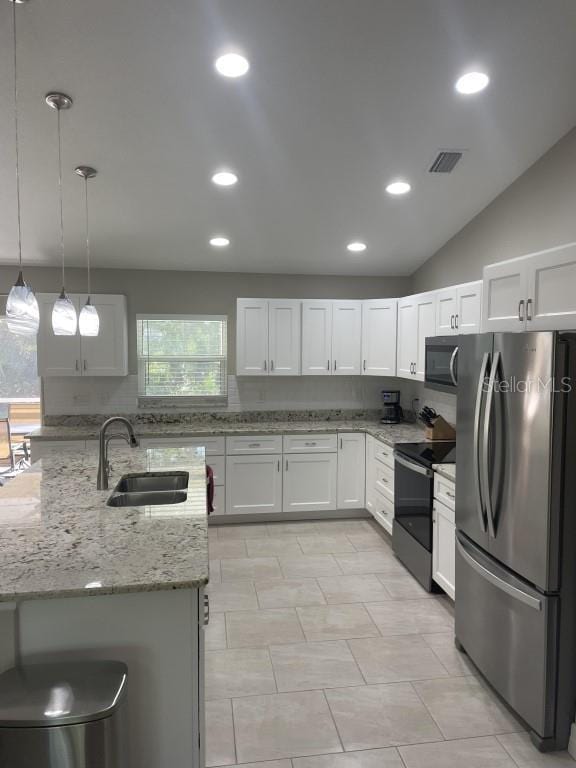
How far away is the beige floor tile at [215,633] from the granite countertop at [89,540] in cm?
93

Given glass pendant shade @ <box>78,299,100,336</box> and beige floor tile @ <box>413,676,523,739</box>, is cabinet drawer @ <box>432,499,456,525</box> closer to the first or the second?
beige floor tile @ <box>413,676,523,739</box>

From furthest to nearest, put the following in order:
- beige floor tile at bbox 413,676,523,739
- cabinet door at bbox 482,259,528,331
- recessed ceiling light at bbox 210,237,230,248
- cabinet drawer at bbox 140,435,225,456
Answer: cabinet drawer at bbox 140,435,225,456, recessed ceiling light at bbox 210,237,230,248, cabinet door at bbox 482,259,528,331, beige floor tile at bbox 413,676,523,739

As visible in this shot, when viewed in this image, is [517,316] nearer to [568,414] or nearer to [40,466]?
[568,414]

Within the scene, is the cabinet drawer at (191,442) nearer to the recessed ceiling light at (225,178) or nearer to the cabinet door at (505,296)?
the recessed ceiling light at (225,178)

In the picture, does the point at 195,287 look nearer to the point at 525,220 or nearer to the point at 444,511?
the point at 525,220

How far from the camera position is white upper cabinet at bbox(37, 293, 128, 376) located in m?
4.72

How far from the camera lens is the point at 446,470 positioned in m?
3.33

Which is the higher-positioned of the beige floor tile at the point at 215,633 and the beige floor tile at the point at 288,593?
the beige floor tile at the point at 288,593

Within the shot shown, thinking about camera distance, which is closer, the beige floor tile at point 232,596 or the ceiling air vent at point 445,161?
the ceiling air vent at point 445,161

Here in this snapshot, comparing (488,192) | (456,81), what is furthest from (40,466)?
(488,192)

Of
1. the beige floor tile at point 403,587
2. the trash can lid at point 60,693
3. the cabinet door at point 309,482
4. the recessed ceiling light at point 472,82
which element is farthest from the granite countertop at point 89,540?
the recessed ceiling light at point 472,82

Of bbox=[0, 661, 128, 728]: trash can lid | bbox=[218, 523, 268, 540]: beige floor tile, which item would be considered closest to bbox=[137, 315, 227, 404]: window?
bbox=[218, 523, 268, 540]: beige floor tile

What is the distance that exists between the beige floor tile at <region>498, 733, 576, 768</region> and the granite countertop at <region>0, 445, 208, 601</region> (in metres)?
1.59

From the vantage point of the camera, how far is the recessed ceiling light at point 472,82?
2543 millimetres
